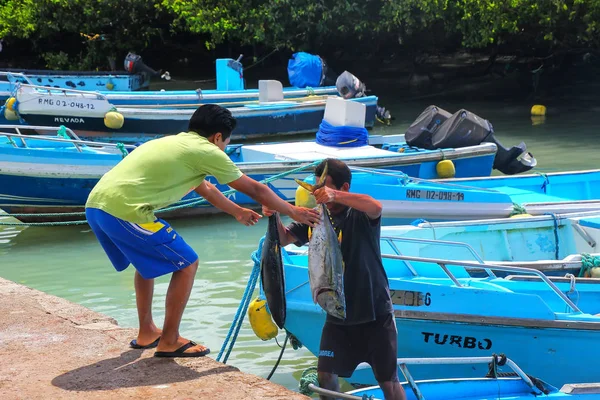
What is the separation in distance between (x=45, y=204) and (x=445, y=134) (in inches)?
221

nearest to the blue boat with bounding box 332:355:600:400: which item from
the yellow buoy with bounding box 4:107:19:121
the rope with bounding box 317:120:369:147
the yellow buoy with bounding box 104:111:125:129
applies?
the rope with bounding box 317:120:369:147

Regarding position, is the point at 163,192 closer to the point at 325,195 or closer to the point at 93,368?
the point at 325,195

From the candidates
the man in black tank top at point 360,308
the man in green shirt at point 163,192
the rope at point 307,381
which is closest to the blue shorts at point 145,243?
the man in green shirt at point 163,192

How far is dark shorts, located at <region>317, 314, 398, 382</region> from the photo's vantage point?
4.58 m

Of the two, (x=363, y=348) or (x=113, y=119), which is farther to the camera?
(x=113, y=119)

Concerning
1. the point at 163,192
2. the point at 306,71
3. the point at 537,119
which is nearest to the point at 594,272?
the point at 163,192

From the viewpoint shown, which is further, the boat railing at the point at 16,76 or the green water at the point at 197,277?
the boat railing at the point at 16,76

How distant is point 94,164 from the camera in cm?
1180

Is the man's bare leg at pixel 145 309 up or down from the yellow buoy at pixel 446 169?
up

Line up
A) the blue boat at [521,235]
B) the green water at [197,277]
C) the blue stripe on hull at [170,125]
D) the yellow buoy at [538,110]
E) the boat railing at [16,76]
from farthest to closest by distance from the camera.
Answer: the yellow buoy at [538,110], the boat railing at [16,76], the blue stripe on hull at [170,125], the blue boat at [521,235], the green water at [197,277]

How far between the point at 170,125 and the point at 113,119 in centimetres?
116

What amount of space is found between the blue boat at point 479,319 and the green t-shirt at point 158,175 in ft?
5.48

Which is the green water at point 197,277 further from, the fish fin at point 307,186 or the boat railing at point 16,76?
the boat railing at point 16,76

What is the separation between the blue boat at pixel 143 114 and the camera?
16188mm
